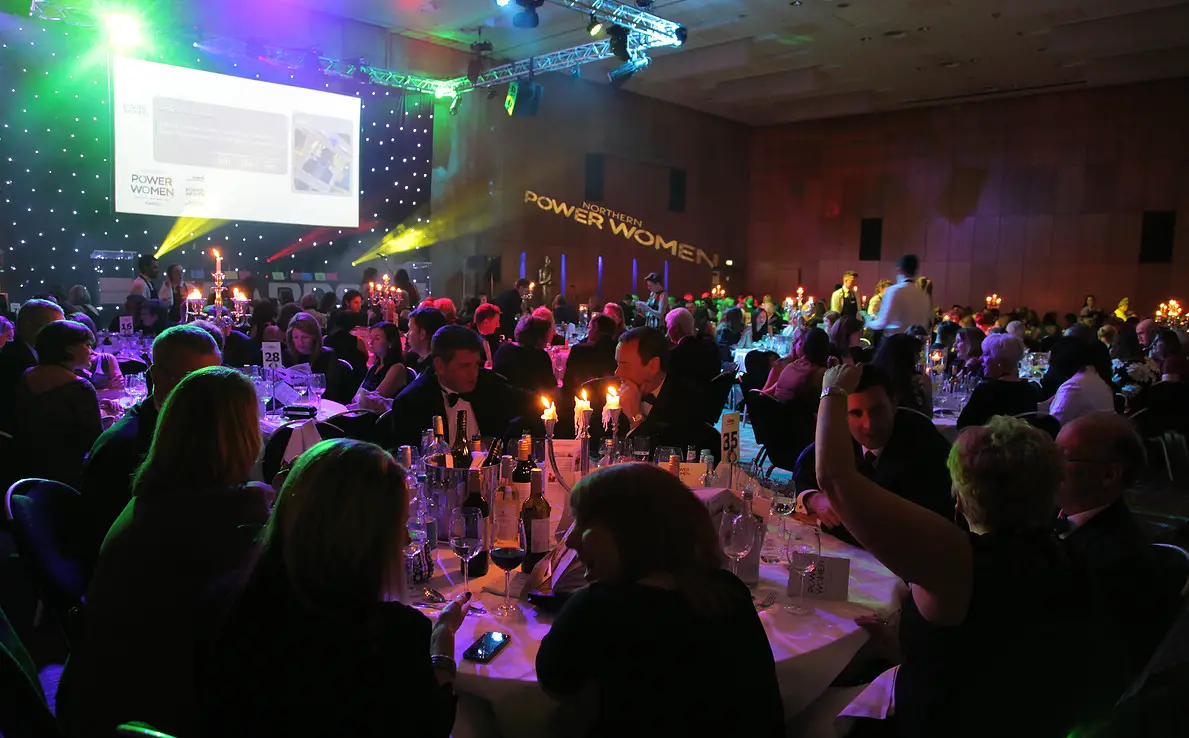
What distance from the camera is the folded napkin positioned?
3.43 metres

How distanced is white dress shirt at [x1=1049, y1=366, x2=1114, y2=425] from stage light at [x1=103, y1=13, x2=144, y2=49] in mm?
10476

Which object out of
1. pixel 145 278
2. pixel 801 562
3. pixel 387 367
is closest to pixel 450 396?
pixel 387 367

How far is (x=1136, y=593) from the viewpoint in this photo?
184cm

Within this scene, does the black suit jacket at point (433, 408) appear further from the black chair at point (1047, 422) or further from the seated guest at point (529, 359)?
the black chair at point (1047, 422)

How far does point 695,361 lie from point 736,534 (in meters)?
3.51

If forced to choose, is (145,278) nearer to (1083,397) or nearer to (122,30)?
(122,30)

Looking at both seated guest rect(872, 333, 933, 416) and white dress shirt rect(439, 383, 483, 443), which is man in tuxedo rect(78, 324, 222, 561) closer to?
white dress shirt rect(439, 383, 483, 443)

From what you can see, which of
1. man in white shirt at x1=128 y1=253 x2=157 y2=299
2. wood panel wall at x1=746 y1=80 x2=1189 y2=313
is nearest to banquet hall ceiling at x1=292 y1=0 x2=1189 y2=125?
wood panel wall at x1=746 y1=80 x2=1189 y2=313

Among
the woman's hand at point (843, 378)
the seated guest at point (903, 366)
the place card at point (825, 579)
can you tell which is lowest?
the place card at point (825, 579)

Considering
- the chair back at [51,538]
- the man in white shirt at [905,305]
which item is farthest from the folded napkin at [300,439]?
the man in white shirt at [905,305]

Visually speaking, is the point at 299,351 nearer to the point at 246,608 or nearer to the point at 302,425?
the point at 302,425

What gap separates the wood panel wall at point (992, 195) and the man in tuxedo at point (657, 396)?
13.8m

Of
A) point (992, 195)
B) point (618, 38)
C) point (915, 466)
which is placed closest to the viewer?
point (915, 466)

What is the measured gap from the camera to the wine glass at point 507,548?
1.87 metres
